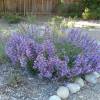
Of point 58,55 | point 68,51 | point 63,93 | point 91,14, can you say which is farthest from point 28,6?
point 63,93

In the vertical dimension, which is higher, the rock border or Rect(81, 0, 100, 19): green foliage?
the rock border

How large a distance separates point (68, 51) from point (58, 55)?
0.22 metres

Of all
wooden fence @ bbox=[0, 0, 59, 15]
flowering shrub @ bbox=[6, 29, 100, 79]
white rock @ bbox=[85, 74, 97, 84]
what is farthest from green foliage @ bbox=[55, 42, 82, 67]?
wooden fence @ bbox=[0, 0, 59, 15]

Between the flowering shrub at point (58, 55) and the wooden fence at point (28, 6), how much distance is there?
1135 centimetres

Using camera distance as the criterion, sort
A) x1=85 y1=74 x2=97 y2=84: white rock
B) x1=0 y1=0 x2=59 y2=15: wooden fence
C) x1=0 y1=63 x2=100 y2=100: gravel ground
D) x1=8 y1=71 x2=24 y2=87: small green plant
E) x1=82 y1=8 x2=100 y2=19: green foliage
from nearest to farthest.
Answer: x1=0 y1=63 x2=100 y2=100: gravel ground < x1=8 y1=71 x2=24 y2=87: small green plant < x1=85 y1=74 x2=97 y2=84: white rock < x1=82 y1=8 x2=100 y2=19: green foliage < x1=0 y1=0 x2=59 y2=15: wooden fence

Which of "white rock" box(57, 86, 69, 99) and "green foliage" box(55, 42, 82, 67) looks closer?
"white rock" box(57, 86, 69, 99)

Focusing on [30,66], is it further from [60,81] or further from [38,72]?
[60,81]

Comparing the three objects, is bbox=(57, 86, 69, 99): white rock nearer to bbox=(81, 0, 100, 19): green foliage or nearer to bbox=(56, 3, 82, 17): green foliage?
bbox=(81, 0, 100, 19): green foliage

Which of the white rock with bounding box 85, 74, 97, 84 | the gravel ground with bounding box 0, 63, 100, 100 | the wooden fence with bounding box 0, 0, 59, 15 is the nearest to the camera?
the gravel ground with bounding box 0, 63, 100, 100

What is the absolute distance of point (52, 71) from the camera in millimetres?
4418

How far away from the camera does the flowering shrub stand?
436 centimetres

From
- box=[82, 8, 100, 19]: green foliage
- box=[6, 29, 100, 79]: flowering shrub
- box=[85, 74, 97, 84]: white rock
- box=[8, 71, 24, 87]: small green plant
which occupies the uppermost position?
box=[6, 29, 100, 79]: flowering shrub

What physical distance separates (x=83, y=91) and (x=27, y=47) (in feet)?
3.31

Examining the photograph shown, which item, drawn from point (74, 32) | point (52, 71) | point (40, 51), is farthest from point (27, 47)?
point (74, 32)
